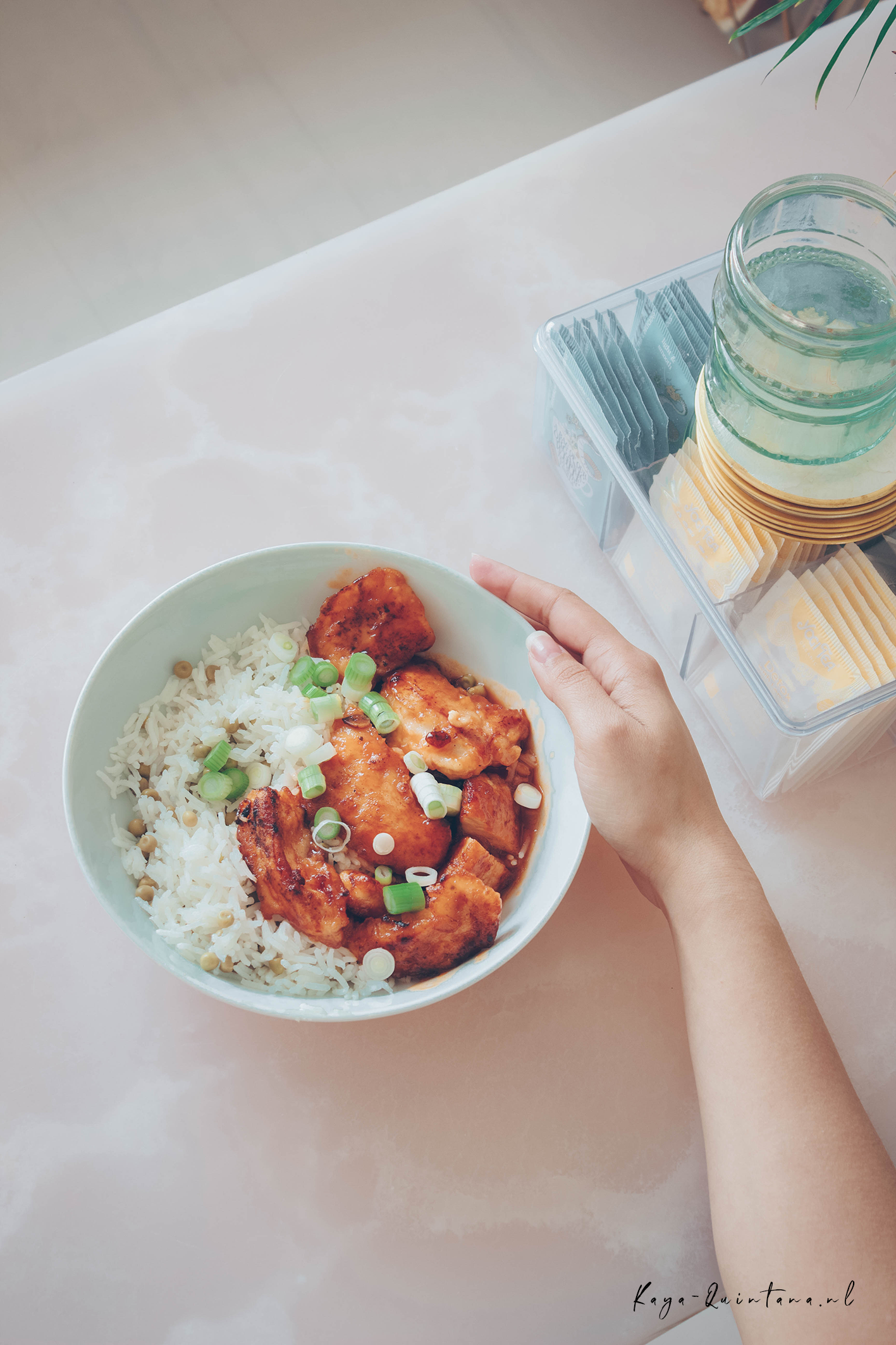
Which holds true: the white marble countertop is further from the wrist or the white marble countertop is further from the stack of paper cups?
the stack of paper cups

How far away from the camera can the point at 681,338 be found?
1.45 meters

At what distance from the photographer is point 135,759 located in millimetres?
1343

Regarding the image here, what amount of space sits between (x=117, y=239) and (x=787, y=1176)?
102 inches

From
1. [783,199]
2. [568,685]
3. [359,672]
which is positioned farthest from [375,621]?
[783,199]

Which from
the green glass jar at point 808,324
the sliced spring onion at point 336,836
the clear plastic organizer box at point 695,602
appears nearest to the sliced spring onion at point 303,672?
the sliced spring onion at point 336,836

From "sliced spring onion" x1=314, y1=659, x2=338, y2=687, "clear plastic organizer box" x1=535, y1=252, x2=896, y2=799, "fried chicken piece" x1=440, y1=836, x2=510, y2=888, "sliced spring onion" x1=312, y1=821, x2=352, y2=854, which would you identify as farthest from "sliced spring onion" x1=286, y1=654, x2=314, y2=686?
"clear plastic organizer box" x1=535, y1=252, x2=896, y2=799

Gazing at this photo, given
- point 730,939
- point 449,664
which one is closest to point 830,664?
point 730,939

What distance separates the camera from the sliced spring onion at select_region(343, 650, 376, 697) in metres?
1.36

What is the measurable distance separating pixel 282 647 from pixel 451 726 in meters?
0.27

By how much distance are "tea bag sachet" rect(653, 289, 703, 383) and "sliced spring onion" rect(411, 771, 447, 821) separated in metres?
0.68

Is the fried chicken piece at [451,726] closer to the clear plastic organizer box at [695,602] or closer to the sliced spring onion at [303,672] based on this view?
the sliced spring onion at [303,672]

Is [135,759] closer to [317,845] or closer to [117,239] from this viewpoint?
[317,845]

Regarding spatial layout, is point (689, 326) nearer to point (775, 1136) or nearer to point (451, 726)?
point (451, 726)

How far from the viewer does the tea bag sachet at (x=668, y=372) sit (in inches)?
56.7
